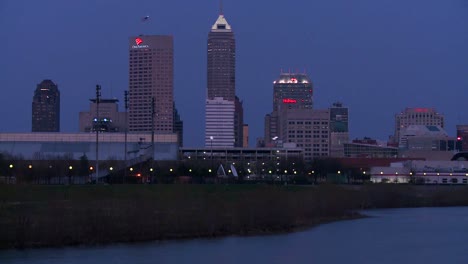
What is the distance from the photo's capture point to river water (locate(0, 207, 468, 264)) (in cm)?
4781

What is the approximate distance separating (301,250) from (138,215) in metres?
9.59

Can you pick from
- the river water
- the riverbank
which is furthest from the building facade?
the river water

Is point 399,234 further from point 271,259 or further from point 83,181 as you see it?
point 83,181

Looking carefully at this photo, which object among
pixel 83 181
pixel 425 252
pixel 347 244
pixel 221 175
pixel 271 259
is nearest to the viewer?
pixel 271 259

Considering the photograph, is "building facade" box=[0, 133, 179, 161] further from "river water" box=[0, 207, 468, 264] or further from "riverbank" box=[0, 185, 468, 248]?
"river water" box=[0, 207, 468, 264]

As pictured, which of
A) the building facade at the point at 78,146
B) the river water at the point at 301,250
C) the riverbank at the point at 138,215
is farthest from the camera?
the building facade at the point at 78,146

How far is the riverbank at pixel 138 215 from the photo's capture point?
51.0m

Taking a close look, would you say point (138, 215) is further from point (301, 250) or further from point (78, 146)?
point (78, 146)

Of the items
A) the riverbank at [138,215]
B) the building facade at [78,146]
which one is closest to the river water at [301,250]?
the riverbank at [138,215]

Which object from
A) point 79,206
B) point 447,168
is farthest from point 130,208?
point 447,168

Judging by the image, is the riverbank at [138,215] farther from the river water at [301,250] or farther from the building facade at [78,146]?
the building facade at [78,146]

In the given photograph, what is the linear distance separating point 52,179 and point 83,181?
368cm

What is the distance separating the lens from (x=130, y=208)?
5497cm

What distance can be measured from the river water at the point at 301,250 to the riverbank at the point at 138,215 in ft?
4.10
